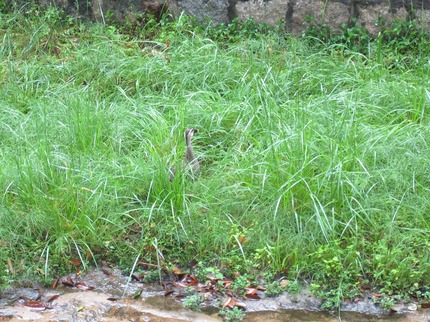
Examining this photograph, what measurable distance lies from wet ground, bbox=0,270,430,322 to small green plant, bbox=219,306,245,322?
0.11ft

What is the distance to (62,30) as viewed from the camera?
802cm

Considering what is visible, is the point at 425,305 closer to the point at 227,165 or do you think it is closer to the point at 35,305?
the point at 227,165

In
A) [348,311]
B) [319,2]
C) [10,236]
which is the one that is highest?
[319,2]

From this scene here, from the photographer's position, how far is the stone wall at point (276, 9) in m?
7.45

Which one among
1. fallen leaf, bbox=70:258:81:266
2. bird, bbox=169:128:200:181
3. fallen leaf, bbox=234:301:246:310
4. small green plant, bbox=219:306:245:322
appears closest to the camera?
small green plant, bbox=219:306:245:322

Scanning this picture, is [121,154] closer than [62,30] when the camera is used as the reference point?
Yes

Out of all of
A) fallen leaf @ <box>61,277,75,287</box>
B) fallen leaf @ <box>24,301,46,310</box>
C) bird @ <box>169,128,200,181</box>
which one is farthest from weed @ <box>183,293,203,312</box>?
bird @ <box>169,128,200,181</box>

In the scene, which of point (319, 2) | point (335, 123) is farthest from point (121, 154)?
point (319, 2)

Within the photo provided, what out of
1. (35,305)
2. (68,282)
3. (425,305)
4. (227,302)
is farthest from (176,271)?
(425,305)

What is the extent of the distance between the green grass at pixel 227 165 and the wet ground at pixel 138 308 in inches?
6.5

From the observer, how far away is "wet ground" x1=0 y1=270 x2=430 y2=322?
Result: 14.4ft

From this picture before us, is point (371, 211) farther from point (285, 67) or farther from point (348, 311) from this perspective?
point (285, 67)

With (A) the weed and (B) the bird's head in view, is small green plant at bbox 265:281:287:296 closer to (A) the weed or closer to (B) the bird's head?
(A) the weed

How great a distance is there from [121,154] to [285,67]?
2004 mm
